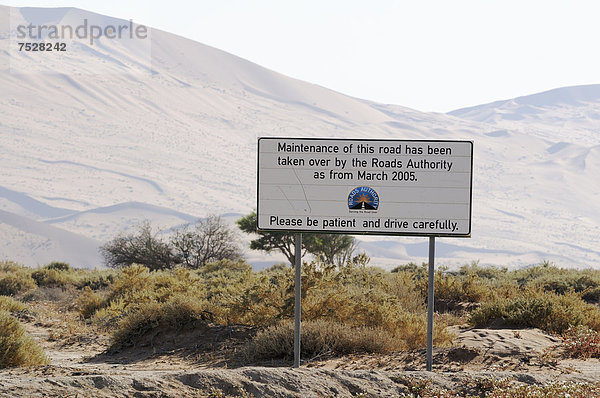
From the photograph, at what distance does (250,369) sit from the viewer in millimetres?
7711

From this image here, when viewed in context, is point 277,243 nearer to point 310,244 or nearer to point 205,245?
point 310,244

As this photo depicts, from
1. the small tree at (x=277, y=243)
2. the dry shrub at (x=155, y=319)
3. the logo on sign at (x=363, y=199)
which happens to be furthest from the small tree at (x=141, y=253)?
the logo on sign at (x=363, y=199)

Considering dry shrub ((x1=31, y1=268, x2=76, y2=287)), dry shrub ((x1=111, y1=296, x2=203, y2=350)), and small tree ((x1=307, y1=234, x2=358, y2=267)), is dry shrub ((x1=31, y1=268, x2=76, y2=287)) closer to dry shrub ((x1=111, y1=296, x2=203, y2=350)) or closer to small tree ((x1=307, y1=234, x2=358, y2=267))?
dry shrub ((x1=111, y1=296, x2=203, y2=350))

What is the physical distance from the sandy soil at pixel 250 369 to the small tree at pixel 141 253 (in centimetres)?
2114

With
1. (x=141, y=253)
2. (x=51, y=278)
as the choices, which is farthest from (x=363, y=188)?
(x=141, y=253)

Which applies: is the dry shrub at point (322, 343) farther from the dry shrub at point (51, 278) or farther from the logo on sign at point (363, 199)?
the dry shrub at point (51, 278)

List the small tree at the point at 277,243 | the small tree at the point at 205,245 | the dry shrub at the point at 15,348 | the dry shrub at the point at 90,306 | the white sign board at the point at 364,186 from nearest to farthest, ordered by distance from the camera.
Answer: the white sign board at the point at 364,186 → the dry shrub at the point at 15,348 → the dry shrub at the point at 90,306 → the small tree at the point at 205,245 → the small tree at the point at 277,243

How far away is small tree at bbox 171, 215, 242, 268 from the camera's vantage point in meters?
36.7

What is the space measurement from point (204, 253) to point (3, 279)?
14319mm

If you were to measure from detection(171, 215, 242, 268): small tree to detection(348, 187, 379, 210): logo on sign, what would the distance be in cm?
2763

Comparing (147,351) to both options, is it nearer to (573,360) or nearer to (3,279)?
(573,360)

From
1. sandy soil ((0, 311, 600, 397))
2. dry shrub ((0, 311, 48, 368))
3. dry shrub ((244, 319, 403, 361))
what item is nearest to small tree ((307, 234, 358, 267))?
sandy soil ((0, 311, 600, 397))

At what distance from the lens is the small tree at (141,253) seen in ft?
116

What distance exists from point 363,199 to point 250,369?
264 centimetres
